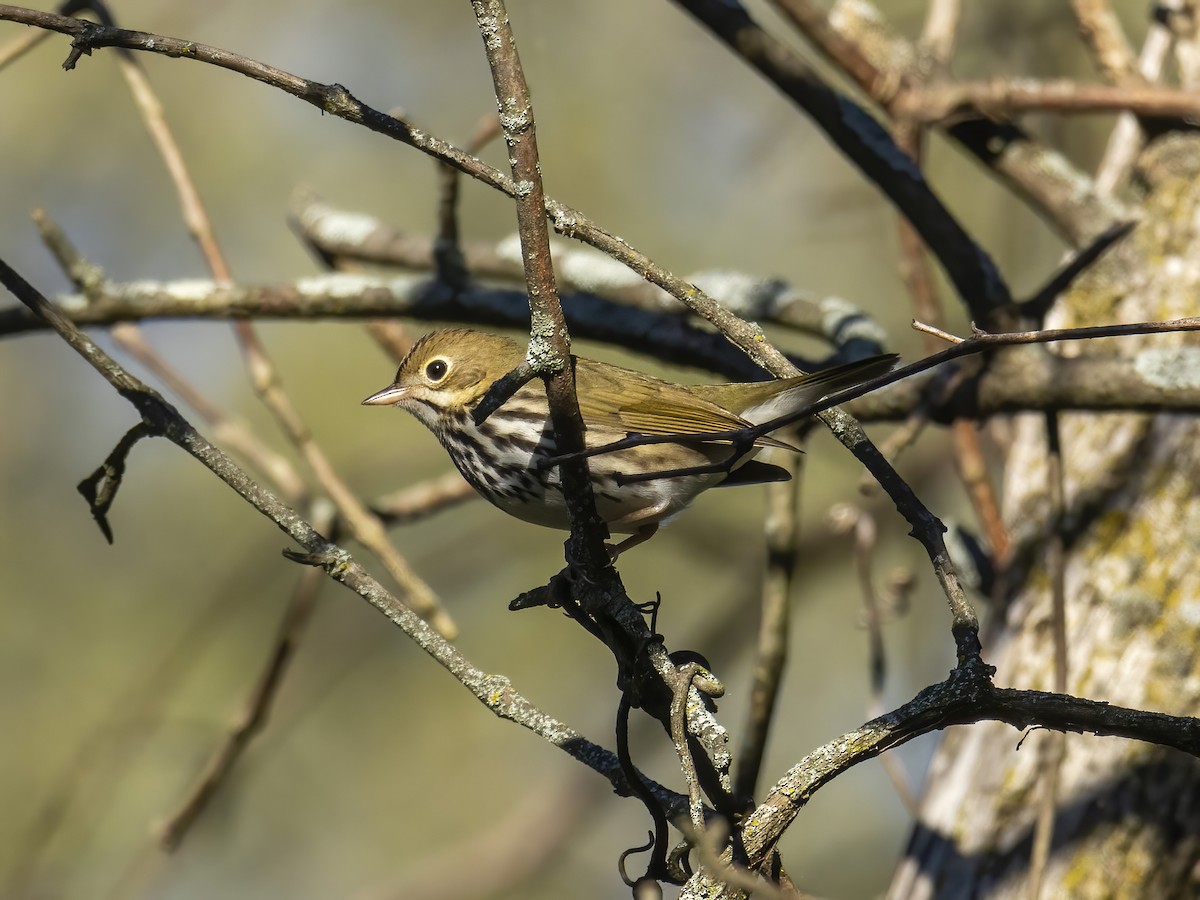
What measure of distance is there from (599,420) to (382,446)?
15.2ft

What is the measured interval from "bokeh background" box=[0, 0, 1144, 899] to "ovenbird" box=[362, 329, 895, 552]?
3.05 m

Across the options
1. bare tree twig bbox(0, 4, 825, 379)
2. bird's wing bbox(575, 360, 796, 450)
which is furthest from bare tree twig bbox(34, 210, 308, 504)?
bare tree twig bbox(0, 4, 825, 379)

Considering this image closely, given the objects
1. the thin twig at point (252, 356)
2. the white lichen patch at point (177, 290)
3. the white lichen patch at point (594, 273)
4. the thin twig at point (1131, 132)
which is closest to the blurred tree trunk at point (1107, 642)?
the thin twig at point (1131, 132)

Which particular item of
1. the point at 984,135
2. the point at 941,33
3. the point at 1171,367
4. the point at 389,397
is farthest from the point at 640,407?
the point at 941,33

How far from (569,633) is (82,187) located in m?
5.13

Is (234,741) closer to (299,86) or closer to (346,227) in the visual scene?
(346,227)

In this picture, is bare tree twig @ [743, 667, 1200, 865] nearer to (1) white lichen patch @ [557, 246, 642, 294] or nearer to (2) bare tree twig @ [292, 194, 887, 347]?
(2) bare tree twig @ [292, 194, 887, 347]

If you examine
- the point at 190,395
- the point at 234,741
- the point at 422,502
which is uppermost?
the point at 422,502

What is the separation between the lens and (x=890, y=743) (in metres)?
1.85

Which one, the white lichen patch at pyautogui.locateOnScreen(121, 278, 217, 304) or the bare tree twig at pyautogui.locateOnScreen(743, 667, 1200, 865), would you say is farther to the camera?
the white lichen patch at pyautogui.locateOnScreen(121, 278, 217, 304)

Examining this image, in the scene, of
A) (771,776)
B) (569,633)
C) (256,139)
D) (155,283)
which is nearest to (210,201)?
(256,139)

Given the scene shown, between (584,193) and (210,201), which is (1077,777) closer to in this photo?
(584,193)

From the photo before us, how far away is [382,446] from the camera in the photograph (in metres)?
7.94

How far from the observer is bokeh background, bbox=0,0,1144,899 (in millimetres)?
7477
